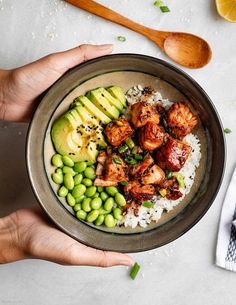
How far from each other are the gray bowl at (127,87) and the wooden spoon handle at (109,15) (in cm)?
42

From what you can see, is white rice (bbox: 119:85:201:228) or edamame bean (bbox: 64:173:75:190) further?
white rice (bbox: 119:85:201:228)

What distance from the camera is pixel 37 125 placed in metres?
2.75

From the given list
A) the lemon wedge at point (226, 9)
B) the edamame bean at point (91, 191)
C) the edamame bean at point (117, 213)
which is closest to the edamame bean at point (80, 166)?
the edamame bean at point (91, 191)

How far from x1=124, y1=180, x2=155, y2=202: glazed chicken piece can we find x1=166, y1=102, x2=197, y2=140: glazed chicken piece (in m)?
0.39

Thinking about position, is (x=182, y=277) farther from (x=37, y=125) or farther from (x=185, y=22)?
(x=185, y=22)

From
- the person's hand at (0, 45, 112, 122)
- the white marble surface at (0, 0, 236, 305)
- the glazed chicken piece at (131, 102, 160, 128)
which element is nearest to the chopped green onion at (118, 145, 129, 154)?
the glazed chicken piece at (131, 102, 160, 128)

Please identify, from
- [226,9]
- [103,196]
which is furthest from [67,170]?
[226,9]

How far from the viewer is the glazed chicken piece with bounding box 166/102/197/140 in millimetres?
2836

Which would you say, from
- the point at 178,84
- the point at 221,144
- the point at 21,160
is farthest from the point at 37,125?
the point at 221,144

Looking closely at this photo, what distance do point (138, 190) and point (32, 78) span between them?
3.20 feet

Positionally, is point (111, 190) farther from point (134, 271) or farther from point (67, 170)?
point (134, 271)

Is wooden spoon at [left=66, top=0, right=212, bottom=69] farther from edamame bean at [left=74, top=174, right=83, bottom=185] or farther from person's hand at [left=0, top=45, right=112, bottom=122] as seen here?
edamame bean at [left=74, top=174, right=83, bottom=185]

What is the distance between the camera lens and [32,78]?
2.87 metres

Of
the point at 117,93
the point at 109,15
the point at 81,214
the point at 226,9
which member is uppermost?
the point at 226,9
